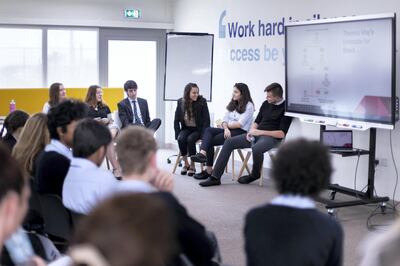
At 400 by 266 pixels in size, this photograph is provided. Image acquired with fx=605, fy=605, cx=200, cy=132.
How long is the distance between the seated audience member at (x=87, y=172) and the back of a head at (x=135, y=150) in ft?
1.21

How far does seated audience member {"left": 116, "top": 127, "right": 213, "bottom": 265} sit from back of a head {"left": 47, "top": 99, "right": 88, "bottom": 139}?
4.01ft

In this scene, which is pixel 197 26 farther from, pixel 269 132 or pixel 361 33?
pixel 361 33

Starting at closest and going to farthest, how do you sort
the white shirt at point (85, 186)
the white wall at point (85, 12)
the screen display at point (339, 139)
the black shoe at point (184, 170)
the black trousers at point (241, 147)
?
the white shirt at point (85, 186), the screen display at point (339, 139), the black trousers at point (241, 147), the black shoe at point (184, 170), the white wall at point (85, 12)

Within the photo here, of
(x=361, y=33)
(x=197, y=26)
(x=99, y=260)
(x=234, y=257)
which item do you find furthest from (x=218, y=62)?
(x=99, y=260)

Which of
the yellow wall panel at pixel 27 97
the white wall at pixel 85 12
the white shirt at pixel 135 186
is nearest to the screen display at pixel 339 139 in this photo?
the white shirt at pixel 135 186

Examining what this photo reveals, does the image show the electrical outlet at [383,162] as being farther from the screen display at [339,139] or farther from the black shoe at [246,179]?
the black shoe at [246,179]

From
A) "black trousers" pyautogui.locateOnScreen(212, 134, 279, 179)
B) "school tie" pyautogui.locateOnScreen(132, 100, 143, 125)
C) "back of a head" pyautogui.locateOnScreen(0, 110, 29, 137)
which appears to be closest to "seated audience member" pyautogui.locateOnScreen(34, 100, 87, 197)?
"back of a head" pyautogui.locateOnScreen(0, 110, 29, 137)

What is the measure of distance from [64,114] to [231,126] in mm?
3896

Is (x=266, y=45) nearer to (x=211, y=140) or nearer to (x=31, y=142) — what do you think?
(x=211, y=140)

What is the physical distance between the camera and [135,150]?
275 cm

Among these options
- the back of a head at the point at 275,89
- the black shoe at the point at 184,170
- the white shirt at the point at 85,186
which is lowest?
the black shoe at the point at 184,170

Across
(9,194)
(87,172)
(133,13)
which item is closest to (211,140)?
(133,13)

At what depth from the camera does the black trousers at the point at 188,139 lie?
8102mm

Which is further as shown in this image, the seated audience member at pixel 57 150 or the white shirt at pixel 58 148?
the white shirt at pixel 58 148
